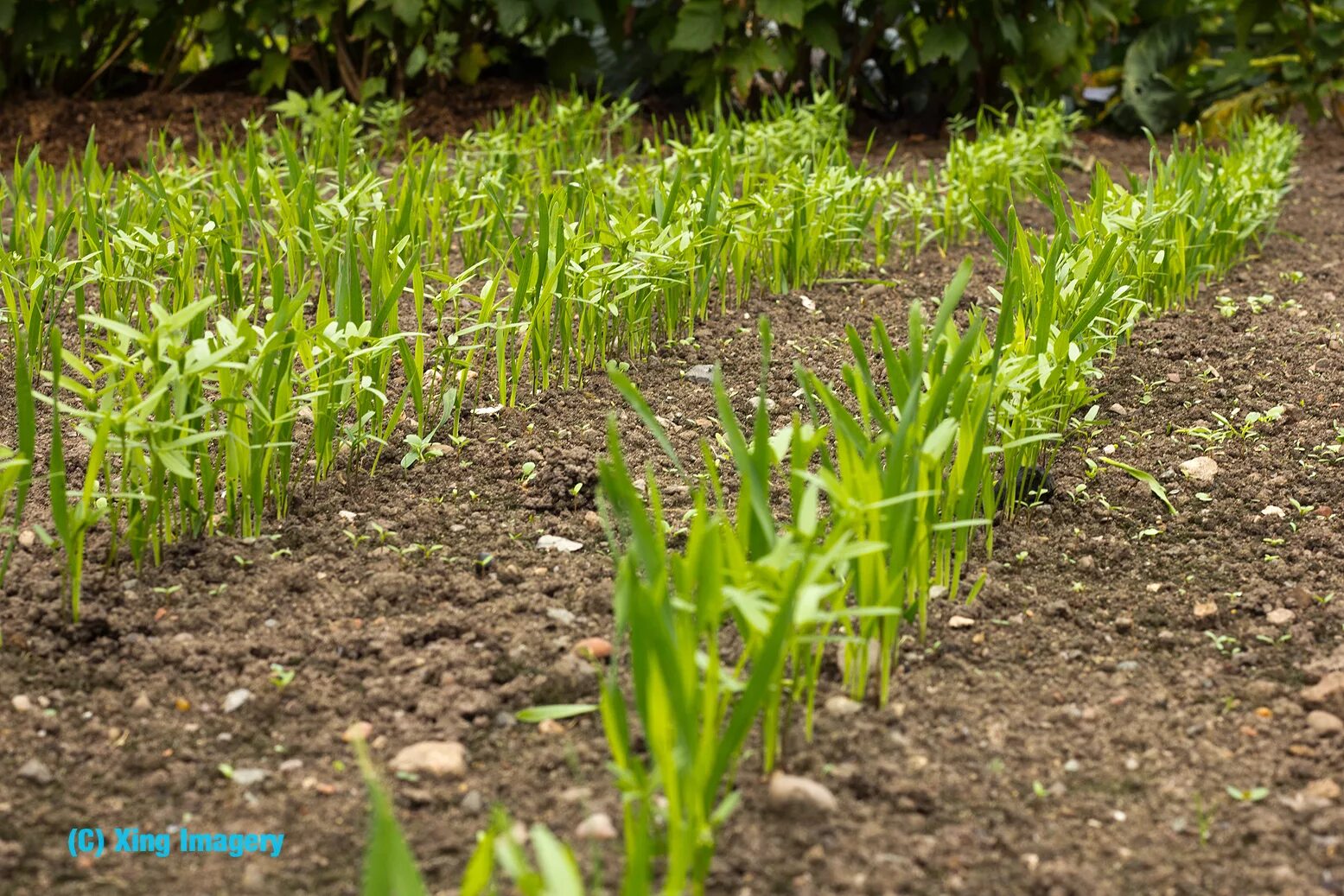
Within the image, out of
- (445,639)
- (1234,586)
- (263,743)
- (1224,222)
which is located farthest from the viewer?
(1224,222)

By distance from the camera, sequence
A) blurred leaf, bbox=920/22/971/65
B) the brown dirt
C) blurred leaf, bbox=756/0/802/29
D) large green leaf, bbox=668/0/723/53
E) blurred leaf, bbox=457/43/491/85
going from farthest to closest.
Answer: blurred leaf, bbox=457/43/491/85
blurred leaf, bbox=920/22/971/65
large green leaf, bbox=668/0/723/53
blurred leaf, bbox=756/0/802/29
the brown dirt

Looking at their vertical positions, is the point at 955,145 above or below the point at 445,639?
above

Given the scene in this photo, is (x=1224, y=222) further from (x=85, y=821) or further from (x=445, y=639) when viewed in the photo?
(x=85, y=821)

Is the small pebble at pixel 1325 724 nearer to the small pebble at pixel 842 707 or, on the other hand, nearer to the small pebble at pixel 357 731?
the small pebble at pixel 842 707

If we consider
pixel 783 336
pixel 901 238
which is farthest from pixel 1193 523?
pixel 901 238

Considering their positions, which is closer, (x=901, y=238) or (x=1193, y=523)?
(x=1193, y=523)

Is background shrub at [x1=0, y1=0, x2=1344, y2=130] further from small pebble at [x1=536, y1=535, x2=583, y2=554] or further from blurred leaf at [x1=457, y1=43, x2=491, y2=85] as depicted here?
small pebble at [x1=536, y1=535, x2=583, y2=554]

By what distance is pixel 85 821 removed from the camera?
142 cm

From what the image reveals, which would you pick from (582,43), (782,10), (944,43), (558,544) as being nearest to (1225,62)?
(944,43)

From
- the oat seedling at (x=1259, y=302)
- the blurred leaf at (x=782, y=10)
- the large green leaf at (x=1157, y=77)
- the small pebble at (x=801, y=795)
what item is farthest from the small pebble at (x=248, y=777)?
the large green leaf at (x=1157, y=77)

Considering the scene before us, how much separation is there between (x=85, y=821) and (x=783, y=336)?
1955 millimetres

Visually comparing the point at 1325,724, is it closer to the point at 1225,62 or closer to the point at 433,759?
the point at 433,759

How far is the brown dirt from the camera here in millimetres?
1376

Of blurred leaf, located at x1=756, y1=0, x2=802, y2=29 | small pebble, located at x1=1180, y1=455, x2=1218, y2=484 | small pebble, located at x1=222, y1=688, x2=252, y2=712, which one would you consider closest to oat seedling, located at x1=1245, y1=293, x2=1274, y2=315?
small pebble, located at x1=1180, y1=455, x2=1218, y2=484
